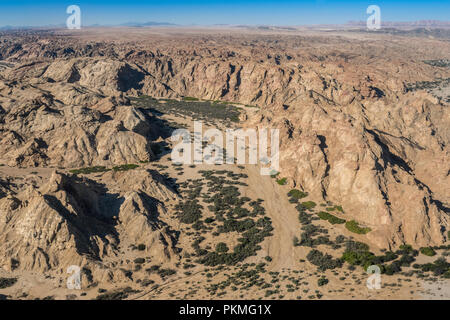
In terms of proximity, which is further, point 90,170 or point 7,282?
point 90,170

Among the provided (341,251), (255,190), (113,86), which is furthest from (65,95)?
(341,251)

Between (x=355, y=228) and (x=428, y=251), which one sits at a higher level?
(x=355, y=228)

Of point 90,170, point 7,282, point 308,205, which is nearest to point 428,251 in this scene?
point 308,205

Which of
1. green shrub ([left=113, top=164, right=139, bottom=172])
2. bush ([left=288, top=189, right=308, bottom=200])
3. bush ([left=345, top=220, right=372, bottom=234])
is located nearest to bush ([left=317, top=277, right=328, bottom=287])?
bush ([left=345, top=220, right=372, bottom=234])

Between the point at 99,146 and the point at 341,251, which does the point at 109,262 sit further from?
the point at 99,146

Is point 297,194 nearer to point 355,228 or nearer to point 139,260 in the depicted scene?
point 355,228

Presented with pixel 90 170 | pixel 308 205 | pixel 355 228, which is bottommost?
pixel 355 228

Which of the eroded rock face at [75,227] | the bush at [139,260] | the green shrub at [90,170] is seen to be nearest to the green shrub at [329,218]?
the eroded rock face at [75,227]
